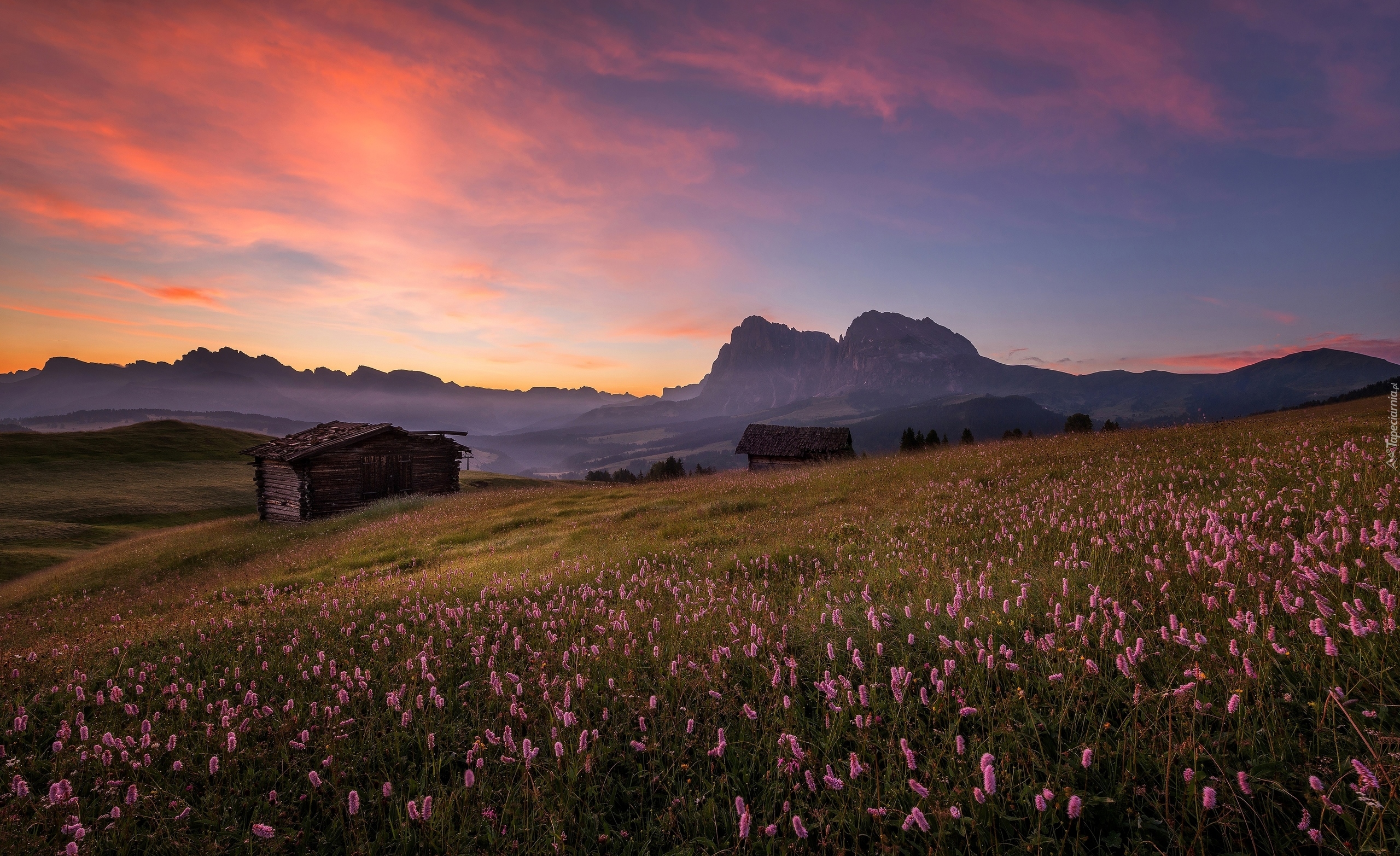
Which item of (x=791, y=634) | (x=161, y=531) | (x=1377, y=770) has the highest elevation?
(x=1377, y=770)

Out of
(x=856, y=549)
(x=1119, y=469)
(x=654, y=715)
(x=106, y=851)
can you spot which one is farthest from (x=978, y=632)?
(x=1119, y=469)

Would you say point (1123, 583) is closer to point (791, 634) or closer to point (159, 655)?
point (791, 634)

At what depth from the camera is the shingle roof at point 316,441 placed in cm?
3888

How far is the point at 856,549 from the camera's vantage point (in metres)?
8.61

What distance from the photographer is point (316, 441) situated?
41.2 metres

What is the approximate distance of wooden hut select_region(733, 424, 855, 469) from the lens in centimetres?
5742

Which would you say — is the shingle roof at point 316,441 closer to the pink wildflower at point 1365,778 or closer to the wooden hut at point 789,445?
the wooden hut at point 789,445

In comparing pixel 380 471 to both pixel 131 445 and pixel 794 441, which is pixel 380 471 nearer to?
pixel 794 441

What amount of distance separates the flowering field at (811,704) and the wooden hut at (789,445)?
161ft

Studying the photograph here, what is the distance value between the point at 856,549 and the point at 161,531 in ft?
170

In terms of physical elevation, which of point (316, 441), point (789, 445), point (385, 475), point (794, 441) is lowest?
point (385, 475)

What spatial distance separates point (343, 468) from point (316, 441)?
3.19m

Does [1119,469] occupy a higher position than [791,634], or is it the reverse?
[1119,469]

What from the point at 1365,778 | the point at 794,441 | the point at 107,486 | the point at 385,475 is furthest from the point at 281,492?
the point at 1365,778
